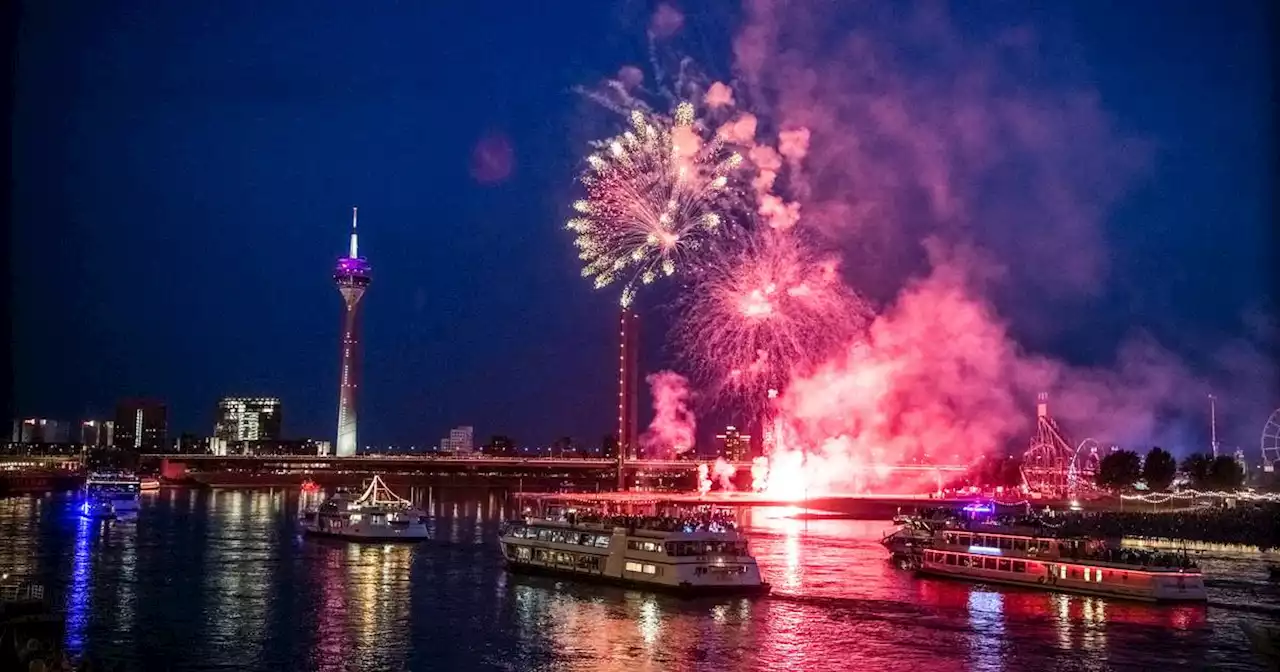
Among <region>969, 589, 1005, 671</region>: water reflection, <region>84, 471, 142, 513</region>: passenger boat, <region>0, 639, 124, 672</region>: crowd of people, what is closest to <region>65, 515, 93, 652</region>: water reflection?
<region>0, 639, 124, 672</region>: crowd of people

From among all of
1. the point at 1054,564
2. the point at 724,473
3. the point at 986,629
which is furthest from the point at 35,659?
the point at 724,473

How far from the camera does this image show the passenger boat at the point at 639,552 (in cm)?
5162

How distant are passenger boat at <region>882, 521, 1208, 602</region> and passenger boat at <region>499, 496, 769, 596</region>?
12617 millimetres

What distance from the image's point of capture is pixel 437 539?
277 ft

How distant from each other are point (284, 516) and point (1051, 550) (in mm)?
77776

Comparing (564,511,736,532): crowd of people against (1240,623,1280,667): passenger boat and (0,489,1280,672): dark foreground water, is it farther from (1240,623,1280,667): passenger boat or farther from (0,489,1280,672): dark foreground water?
(1240,623,1280,667): passenger boat

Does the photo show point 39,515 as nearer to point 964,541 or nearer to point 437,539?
point 437,539

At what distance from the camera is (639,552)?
5359 cm

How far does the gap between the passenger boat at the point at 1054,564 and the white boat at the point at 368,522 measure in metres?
35.9

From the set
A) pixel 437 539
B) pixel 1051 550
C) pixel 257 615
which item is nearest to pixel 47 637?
pixel 257 615

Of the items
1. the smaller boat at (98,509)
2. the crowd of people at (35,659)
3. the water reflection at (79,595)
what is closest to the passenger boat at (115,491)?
the smaller boat at (98,509)

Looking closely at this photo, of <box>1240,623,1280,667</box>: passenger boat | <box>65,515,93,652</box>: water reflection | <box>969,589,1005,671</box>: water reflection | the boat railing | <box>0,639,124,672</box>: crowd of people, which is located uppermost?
the boat railing

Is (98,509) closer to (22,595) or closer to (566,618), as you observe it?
(22,595)

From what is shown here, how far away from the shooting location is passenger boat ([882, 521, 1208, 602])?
168 feet
